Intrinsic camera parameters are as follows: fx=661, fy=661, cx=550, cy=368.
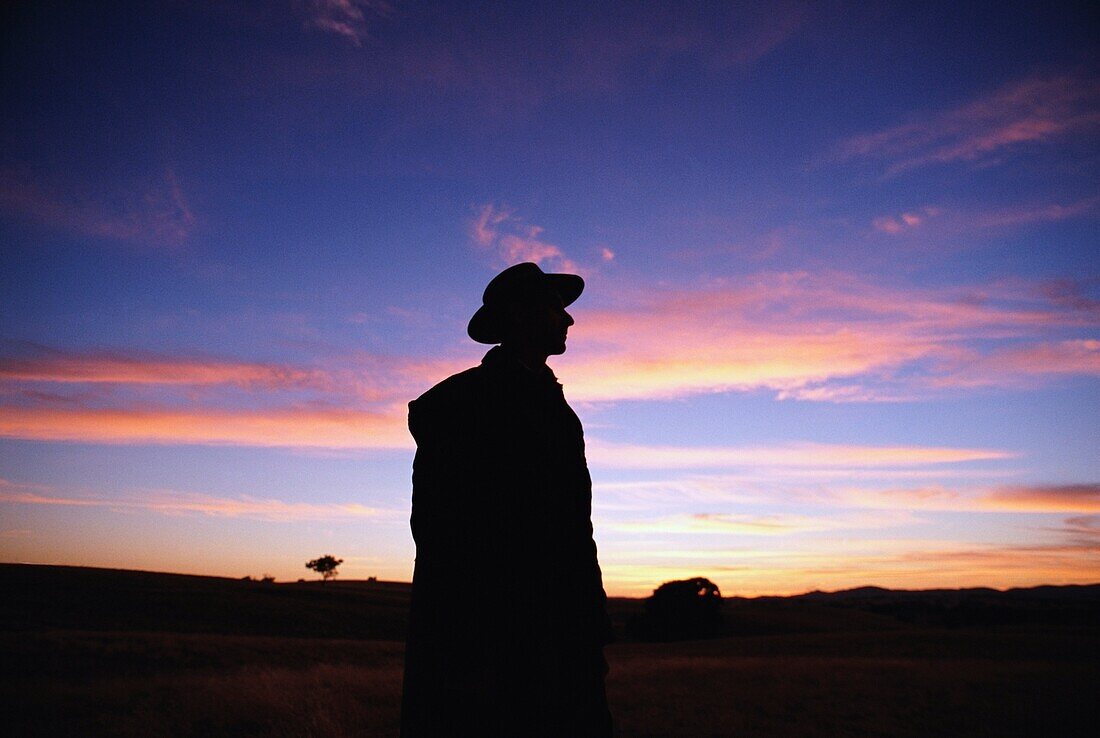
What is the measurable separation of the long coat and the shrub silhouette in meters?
43.8

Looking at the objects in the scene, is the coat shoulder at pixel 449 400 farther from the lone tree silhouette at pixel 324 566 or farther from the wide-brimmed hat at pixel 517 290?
the lone tree silhouette at pixel 324 566

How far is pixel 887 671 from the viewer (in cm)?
1814

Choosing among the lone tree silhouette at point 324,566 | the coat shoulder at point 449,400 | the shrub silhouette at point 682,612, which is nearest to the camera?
the coat shoulder at point 449,400

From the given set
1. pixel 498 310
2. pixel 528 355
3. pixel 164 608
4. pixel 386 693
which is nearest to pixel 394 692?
pixel 386 693

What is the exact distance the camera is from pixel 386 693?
44.3 feet

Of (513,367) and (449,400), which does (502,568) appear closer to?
(449,400)

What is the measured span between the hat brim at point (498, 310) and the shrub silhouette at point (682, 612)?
43627mm

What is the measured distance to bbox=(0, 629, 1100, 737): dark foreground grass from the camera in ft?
35.1

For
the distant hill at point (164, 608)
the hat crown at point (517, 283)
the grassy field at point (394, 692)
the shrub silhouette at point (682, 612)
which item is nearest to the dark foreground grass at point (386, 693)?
the grassy field at point (394, 692)

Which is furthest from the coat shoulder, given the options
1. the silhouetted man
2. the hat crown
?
the hat crown

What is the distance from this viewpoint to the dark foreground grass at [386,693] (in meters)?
10.7

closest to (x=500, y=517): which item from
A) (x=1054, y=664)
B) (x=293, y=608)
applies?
(x=1054, y=664)

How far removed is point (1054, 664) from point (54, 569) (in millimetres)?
64680

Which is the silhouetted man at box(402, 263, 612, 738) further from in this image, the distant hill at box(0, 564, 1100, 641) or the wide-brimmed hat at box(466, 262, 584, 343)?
the distant hill at box(0, 564, 1100, 641)
